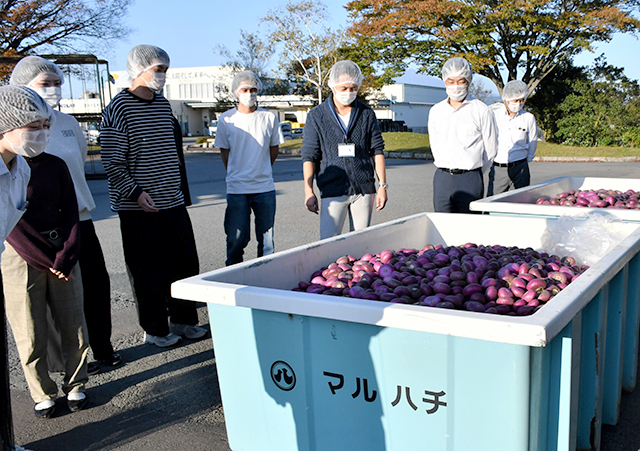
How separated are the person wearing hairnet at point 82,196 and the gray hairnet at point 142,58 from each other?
17.1 inches

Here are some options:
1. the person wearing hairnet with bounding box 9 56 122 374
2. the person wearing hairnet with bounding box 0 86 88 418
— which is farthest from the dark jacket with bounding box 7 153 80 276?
the person wearing hairnet with bounding box 9 56 122 374

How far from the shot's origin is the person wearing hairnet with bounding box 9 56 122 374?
3486 mm

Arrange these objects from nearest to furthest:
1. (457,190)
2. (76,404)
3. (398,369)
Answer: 1. (398,369)
2. (76,404)
3. (457,190)

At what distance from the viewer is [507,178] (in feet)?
21.0

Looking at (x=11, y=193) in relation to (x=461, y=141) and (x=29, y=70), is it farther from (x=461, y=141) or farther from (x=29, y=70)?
(x=461, y=141)

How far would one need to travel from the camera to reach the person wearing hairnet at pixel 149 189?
372 cm

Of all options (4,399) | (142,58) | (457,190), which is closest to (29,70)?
(142,58)

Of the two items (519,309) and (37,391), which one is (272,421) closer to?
(519,309)

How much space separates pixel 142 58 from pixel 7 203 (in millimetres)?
1908

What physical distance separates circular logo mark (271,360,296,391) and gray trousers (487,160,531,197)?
4732 millimetres

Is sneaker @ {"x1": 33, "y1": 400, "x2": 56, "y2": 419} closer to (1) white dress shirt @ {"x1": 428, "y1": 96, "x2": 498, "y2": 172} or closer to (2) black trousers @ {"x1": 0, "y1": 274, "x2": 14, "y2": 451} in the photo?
(2) black trousers @ {"x1": 0, "y1": 274, "x2": 14, "y2": 451}

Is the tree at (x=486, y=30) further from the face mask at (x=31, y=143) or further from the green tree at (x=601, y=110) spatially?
the face mask at (x=31, y=143)

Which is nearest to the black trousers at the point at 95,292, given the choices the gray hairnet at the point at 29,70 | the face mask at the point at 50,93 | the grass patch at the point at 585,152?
the face mask at the point at 50,93

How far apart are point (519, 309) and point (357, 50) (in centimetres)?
2641
